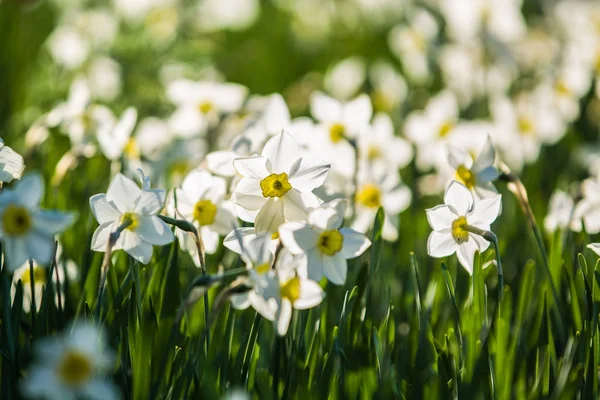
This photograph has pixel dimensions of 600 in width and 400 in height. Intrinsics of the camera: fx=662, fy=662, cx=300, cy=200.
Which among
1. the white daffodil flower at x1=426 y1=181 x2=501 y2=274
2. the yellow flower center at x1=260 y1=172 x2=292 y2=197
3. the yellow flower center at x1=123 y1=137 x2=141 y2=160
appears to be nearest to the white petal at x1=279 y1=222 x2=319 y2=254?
the yellow flower center at x1=260 y1=172 x2=292 y2=197

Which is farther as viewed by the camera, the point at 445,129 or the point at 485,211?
the point at 445,129

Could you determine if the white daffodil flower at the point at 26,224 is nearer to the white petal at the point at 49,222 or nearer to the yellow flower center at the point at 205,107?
the white petal at the point at 49,222

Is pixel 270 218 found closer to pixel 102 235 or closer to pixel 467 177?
pixel 102 235

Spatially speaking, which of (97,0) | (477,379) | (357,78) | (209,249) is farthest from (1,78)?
(477,379)

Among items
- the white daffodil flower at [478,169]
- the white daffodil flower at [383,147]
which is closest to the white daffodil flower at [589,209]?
the white daffodil flower at [478,169]

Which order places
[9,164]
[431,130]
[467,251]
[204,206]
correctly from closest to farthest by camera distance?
[9,164] < [467,251] < [204,206] < [431,130]

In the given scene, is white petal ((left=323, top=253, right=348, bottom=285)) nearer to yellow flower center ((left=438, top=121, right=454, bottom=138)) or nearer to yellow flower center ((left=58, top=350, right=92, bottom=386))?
yellow flower center ((left=58, top=350, right=92, bottom=386))

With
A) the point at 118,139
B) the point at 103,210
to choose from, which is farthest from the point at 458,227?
the point at 118,139
